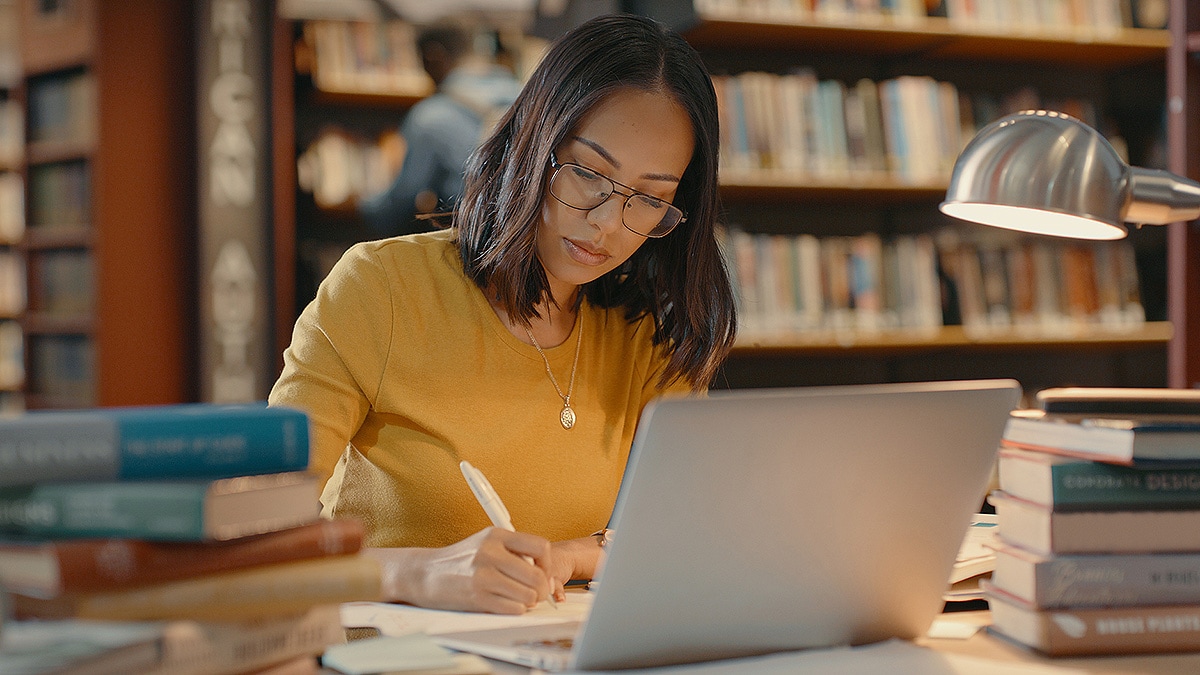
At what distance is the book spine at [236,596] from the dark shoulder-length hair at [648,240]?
694 millimetres

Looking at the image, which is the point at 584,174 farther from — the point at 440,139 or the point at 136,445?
the point at 440,139

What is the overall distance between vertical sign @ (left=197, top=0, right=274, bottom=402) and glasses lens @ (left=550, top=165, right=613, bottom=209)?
202 cm

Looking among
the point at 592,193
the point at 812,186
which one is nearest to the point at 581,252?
the point at 592,193

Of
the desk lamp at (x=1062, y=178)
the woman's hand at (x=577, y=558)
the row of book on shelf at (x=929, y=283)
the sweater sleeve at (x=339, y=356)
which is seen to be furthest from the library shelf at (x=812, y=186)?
the desk lamp at (x=1062, y=178)

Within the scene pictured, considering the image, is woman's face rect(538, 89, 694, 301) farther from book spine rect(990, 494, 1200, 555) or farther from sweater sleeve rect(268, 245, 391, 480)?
book spine rect(990, 494, 1200, 555)

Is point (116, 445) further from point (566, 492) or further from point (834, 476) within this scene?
point (566, 492)

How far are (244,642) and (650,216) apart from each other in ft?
2.77

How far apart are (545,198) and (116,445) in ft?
2.56

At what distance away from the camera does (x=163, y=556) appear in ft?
2.12

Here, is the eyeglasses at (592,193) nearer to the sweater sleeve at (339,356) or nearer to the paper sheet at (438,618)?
the sweater sleeve at (339,356)

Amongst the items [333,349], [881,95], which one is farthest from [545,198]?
[881,95]

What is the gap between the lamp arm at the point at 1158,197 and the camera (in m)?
0.88

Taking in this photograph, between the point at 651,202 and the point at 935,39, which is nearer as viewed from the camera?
the point at 651,202

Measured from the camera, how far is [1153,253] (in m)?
3.08
